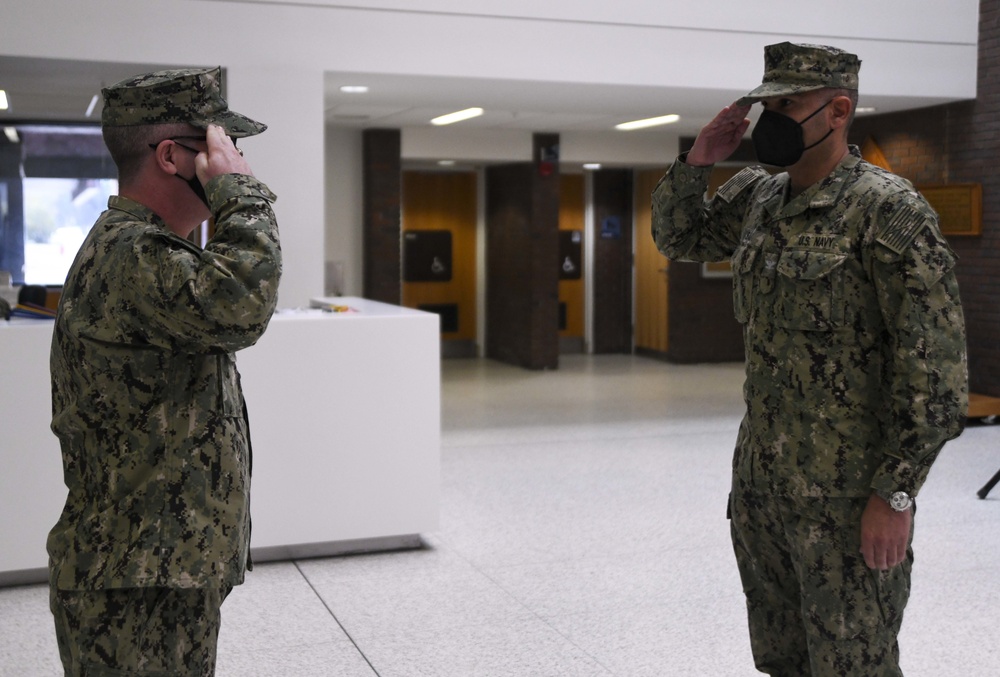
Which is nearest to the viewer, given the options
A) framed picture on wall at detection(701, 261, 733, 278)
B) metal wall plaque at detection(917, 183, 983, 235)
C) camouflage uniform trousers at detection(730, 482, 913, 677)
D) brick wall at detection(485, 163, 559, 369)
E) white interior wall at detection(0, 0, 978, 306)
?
camouflage uniform trousers at detection(730, 482, 913, 677)

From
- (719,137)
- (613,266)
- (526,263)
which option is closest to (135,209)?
(719,137)

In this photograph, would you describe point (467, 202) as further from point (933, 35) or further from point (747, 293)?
point (747, 293)

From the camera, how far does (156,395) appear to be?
2.05 meters

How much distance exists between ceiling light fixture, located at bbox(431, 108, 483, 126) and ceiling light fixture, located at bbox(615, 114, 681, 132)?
5.95ft

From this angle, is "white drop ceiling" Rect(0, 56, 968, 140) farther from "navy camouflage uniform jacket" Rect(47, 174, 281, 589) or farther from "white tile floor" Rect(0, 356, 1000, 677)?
"navy camouflage uniform jacket" Rect(47, 174, 281, 589)

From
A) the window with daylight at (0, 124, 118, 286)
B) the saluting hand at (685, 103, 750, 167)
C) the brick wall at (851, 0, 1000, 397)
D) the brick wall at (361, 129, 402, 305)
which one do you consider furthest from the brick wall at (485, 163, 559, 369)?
the saluting hand at (685, 103, 750, 167)

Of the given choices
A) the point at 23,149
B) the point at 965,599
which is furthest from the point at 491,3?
the point at 23,149

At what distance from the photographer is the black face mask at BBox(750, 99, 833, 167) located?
99.3 inches

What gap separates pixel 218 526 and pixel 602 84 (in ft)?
21.3

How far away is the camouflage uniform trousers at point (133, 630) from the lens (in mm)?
2020

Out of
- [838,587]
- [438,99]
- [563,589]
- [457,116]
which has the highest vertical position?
[457,116]

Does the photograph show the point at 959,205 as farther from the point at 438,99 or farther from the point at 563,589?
the point at 563,589

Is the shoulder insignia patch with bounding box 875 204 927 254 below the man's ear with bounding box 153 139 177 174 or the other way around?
below

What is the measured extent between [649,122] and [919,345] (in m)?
9.72
